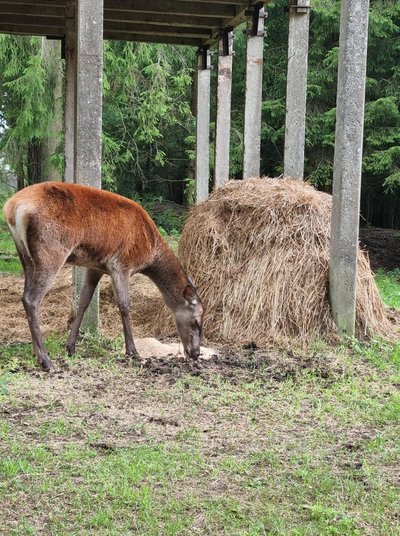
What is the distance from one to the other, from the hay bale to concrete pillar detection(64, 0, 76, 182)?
4.20 metres

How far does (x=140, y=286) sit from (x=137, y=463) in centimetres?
694

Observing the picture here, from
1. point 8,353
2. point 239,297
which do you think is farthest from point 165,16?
point 8,353

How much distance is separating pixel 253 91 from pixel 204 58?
11.1 feet

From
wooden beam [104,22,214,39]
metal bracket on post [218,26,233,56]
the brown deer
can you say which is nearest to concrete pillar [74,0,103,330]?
the brown deer

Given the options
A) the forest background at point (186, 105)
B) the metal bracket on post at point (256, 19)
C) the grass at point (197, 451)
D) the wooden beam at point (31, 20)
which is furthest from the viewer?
the forest background at point (186, 105)

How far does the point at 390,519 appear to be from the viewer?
3.79 m

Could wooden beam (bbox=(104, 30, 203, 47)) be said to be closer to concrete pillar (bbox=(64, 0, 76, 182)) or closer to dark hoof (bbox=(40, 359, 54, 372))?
concrete pillar (bbox=(64, 0, 76, 182))

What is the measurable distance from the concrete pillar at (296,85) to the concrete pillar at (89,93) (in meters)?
3.44

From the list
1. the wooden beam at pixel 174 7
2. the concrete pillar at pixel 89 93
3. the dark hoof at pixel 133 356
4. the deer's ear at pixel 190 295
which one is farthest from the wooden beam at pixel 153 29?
the dark hoof at pixel 133 356

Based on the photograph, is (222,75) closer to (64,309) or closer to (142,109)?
(64,309)

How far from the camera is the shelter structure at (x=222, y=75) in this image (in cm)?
765

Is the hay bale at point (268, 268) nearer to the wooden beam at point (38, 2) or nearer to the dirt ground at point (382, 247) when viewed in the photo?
the wooden beam at point (38, 2)

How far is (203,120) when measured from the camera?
14.7 metres

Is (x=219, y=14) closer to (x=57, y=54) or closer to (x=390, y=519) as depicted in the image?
(x=57, y=54)
